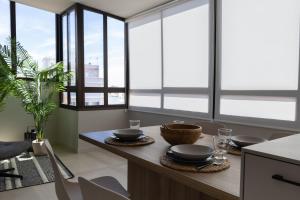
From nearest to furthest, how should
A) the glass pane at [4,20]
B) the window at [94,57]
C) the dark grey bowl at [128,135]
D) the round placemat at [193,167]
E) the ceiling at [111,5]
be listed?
the round placemat at [193,167] → the dark grey bowl at [128,135] → the ceiling at [111,5] → the window at [94,57] → the glass pane at [4,20]

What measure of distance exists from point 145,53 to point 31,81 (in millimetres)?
1981

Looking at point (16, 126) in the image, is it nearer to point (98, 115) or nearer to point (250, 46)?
point (98, 115)

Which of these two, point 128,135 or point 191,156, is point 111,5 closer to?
point 128,135

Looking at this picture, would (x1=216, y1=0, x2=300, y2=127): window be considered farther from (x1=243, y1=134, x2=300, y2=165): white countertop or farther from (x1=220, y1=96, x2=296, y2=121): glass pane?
(x1=243, y1=134, x2=300, y2=165): white countertop

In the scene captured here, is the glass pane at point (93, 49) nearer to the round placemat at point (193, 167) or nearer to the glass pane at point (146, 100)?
the glass pane at point (146, 100)

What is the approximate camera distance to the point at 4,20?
438cm

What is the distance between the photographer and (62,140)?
484 cm

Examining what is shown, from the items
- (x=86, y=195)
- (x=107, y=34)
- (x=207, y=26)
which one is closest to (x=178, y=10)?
(x=207, y=26)

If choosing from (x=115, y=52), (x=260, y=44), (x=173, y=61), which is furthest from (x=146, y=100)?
(x=260, y=44)

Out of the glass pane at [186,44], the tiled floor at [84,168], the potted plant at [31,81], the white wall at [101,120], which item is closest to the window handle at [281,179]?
the tiled floor at [84,168]

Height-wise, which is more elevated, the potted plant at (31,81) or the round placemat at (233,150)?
the potted plant at (31,81)

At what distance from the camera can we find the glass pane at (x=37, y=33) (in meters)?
4.55

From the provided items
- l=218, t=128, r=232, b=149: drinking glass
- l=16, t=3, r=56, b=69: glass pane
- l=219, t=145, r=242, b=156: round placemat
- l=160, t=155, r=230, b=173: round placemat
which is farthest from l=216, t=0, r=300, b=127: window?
l=16, t=3, r=56, b=69: glass pane

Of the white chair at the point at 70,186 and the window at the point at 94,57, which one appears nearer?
the white chair at the point at 70,186
